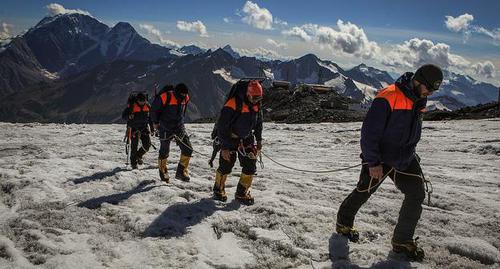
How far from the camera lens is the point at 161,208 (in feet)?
29.5

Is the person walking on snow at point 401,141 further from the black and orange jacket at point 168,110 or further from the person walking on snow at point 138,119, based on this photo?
the person walking on snow at point 138,119

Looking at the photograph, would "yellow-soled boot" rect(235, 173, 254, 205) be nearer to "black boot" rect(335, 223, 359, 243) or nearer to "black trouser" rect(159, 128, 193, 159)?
"black boot" rect(335, 223, 359, 243)

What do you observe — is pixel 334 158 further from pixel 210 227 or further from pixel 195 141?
pixel 210 227

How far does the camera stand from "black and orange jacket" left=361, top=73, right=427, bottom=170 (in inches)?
253

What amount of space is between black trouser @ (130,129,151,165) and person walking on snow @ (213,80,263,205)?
494 centimetres

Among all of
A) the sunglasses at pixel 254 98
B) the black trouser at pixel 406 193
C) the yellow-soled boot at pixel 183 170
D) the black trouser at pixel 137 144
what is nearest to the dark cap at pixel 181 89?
the yellow-soled boot at pixel 183 170

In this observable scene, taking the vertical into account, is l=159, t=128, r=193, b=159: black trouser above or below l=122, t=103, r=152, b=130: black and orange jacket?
below

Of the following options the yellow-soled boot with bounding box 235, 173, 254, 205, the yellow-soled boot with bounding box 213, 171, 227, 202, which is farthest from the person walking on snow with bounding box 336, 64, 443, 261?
the yellow-soled boot with bounding box 213, 171, 227, 202

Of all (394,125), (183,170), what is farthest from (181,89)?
(394,125)

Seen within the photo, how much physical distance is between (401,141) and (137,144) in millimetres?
9790

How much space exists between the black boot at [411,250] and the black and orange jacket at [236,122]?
393 centimetres

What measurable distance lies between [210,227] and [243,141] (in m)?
2.22

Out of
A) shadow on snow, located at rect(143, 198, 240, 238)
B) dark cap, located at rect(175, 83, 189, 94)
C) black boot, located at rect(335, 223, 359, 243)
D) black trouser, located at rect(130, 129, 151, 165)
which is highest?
dark cap, located at rect(175, 83, 189, 94)

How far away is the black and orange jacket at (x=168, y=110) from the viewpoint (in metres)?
11.6
